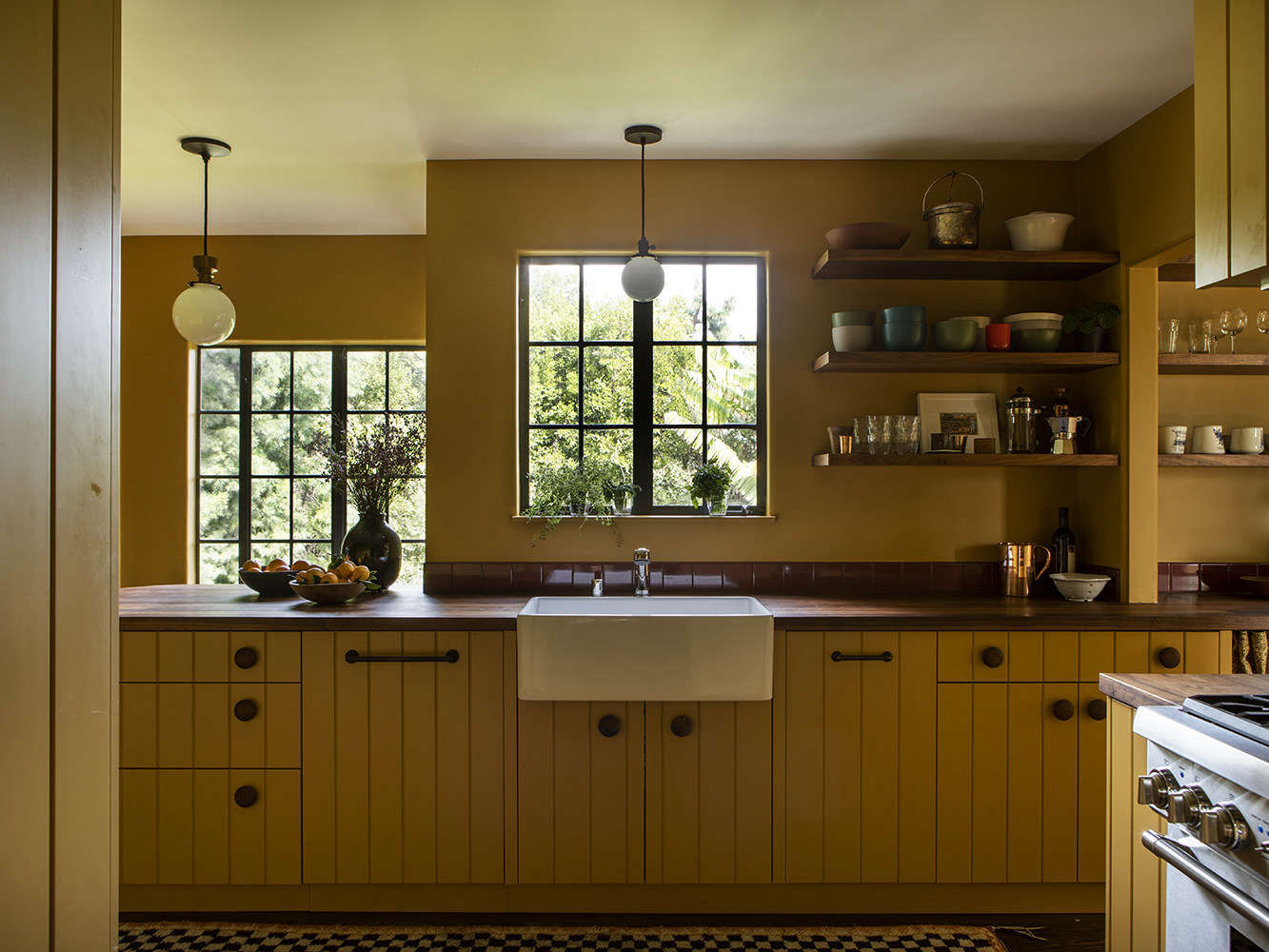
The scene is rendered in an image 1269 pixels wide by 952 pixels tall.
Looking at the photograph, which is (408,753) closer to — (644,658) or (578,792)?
(578,792)

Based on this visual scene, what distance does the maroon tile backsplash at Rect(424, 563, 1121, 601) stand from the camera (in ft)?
10.3

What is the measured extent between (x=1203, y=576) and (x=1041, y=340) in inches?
42.6

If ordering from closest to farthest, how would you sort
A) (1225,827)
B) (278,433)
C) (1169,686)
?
(1225,827)
(1169,686)
(278,433)

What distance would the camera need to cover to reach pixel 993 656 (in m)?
2.53

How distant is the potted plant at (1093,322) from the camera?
2.88 meters

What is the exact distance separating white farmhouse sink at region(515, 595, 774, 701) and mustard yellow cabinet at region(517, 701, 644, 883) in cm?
17

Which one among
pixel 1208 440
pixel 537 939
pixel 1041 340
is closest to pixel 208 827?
pixel 537 939

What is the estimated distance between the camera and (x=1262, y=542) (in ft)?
10.2

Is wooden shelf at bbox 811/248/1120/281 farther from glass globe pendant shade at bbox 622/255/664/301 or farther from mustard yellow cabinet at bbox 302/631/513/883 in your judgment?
mustard yellow cabinet at bbox 302/631/513/883

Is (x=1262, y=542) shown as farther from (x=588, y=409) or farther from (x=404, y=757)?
(x=404, y=757)

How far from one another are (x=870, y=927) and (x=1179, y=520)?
186 centimetres

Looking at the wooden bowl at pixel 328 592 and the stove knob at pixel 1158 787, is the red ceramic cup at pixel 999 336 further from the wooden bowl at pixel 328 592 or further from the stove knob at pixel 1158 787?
the wooden bowl at pixel 328 592

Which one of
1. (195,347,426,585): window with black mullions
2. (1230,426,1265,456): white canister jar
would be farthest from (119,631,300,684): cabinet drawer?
(1230,426,1265,456): white canister jar

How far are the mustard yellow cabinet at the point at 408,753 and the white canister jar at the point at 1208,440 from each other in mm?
2507
